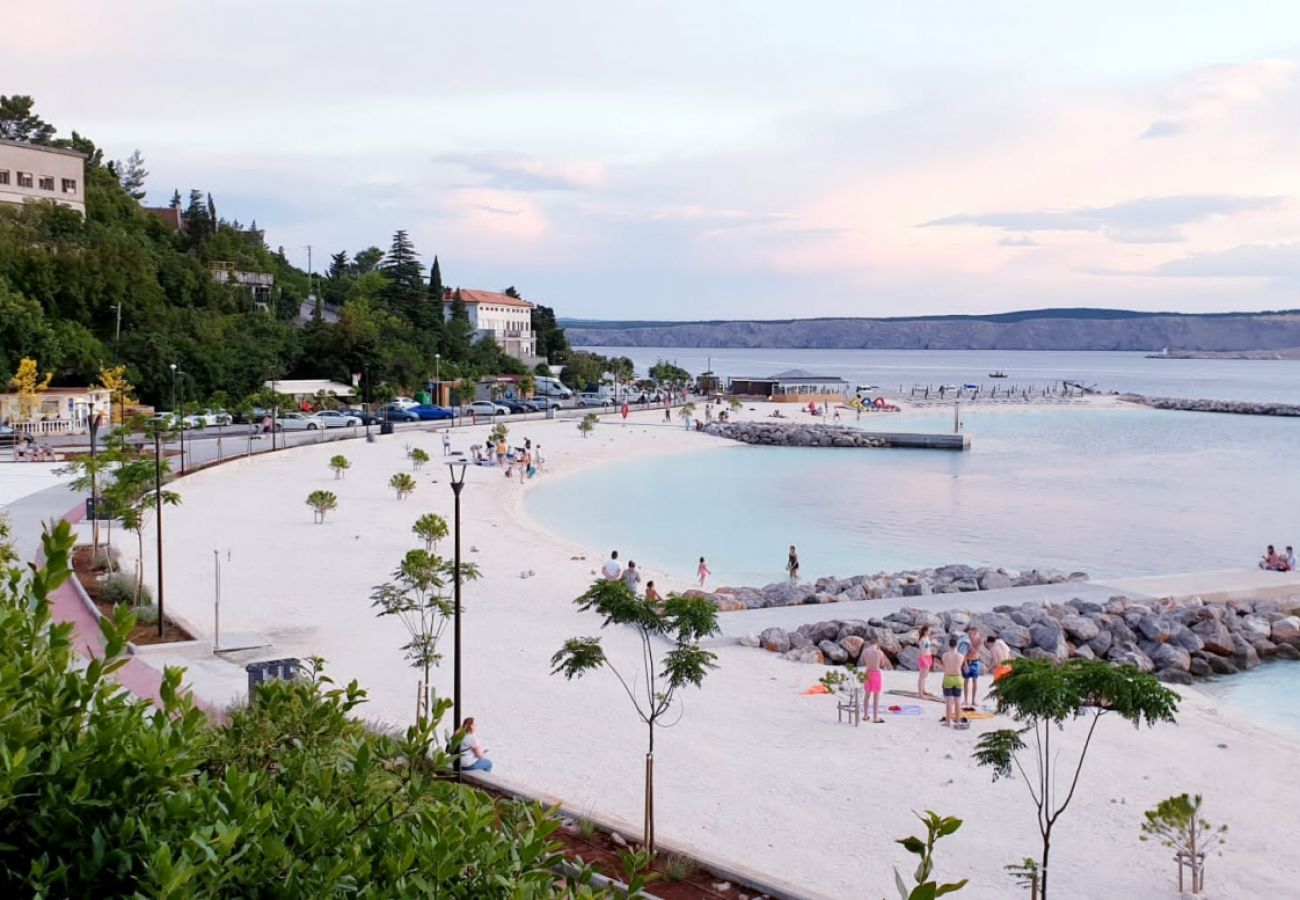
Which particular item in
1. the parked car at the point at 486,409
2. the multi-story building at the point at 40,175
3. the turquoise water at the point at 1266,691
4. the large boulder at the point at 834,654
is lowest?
the turquoise water at the point at 1266,691

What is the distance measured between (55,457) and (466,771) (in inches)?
1253

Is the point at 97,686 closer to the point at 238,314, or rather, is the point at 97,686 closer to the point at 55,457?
the point at 55,457

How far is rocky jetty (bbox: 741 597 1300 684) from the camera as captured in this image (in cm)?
1875

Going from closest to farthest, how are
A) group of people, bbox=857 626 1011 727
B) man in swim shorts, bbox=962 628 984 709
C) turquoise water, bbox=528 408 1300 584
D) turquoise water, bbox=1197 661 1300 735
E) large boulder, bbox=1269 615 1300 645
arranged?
group of people, bbox=857 626 1011 727 → man in swim shorts, bbox=962 628 984 709 → turquoise water, bbox=1197 661 1300 735 → large boulder, bbox=1269 615 1300 645 → turquoise water, bbox=528 408 1300 584

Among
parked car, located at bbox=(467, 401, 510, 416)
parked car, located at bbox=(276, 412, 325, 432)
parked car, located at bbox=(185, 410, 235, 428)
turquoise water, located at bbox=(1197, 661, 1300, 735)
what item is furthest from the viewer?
parked car, located at bbox=(467, 401, 510, 416)

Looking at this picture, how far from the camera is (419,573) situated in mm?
15203

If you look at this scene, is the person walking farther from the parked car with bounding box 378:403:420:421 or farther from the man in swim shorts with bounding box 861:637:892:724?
the parked car with bounding box 378:403:420:421

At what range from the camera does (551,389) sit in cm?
8938

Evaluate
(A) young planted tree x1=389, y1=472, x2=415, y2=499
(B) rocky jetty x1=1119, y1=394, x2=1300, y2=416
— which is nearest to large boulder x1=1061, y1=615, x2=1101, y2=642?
(A) young planted tree x1=389, y1=472, x2=415, y2=499

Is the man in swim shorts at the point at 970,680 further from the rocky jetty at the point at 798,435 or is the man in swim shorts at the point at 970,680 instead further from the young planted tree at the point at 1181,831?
the rocky jetty at the point at 798,435

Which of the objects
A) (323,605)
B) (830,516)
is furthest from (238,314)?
(323,605)

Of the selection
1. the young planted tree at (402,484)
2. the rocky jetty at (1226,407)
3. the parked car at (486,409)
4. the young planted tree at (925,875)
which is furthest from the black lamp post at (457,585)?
the rocky jetty at (1226,407)

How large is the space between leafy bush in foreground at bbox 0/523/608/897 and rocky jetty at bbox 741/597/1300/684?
568 inches

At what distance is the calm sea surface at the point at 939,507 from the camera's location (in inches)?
1303
